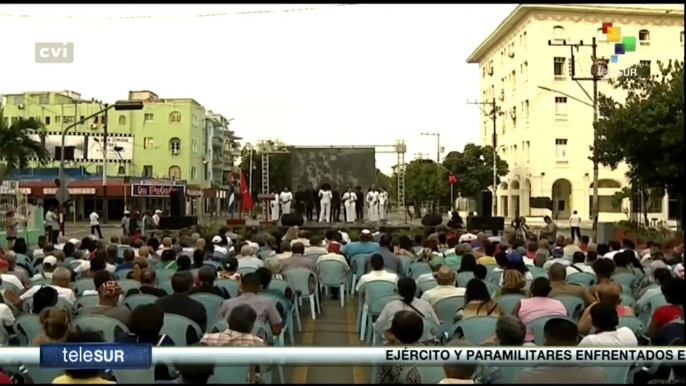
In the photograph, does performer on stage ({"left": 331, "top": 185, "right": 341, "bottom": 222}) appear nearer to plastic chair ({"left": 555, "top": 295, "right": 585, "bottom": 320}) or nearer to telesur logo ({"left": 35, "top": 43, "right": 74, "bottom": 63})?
plastic chair ({"left": 555, "top": 295, "right": 585, "bottom": 320})

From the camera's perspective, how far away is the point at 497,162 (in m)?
17.1

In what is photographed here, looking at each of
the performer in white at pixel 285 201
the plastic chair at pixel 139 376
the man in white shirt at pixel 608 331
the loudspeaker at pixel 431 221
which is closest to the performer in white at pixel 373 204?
the performer in white at pixel 285 201

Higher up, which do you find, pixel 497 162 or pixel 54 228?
pixel 497 162

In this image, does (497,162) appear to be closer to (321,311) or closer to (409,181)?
(409,181)

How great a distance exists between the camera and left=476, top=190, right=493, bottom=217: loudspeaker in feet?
63.0

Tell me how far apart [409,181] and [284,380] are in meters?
19.5

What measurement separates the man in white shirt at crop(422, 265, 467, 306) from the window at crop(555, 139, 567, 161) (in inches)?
442

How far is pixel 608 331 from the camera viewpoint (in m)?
4.29

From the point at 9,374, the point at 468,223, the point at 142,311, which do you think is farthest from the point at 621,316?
the point at 468,223

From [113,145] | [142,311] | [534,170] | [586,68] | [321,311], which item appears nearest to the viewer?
[142,311]

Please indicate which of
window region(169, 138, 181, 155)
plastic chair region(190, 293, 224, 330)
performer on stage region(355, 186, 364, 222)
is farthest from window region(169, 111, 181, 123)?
performer on stage region(355, 186, 364, 222)

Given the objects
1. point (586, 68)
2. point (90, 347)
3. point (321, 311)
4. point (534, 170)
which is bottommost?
point (321, 311)

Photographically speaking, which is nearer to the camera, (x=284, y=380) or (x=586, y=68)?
(x=284, y=380)

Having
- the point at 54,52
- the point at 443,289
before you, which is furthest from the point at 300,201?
the point at 54,52
